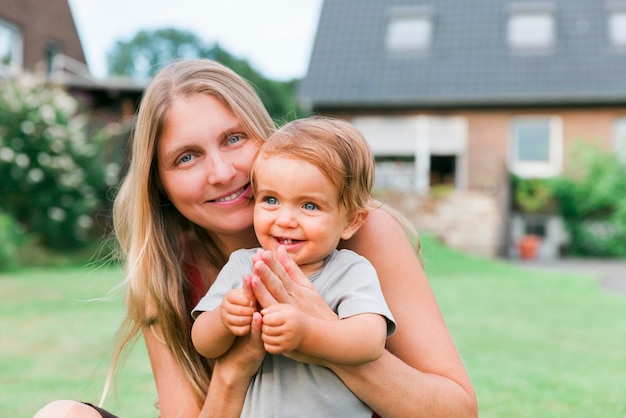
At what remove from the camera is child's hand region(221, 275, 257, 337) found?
1583 mm

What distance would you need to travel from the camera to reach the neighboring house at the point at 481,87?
1900 cm

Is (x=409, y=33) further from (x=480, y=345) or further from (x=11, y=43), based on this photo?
(x=480, y=345)

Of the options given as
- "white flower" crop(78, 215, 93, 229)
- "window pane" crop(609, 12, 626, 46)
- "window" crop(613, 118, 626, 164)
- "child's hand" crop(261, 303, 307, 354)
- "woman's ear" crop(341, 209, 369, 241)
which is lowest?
"white flower" crop(78, 215, 93, 229)

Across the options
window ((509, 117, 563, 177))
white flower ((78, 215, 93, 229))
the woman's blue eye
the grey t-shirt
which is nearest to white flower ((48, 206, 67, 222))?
white flower ((78, 215, 93, 229))

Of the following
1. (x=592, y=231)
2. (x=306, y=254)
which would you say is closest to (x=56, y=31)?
(x=592, y=231)

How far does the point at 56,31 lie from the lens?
21922mm

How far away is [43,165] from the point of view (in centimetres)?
1311

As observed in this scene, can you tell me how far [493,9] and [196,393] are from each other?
2020 cm

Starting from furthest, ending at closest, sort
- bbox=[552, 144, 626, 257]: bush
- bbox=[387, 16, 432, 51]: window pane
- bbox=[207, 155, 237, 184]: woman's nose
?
bbox=[387, 16, 432, 51]: window pane, bbox=[552, 144, 626, 257]: bush, bbox=[207, 155, 237, 184]: woman's nose

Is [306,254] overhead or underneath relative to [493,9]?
underneath

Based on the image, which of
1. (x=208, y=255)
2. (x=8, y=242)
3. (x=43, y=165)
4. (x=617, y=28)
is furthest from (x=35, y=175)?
(x=617, y=28)

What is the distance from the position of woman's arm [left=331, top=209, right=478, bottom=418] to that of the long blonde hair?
0.48 metres

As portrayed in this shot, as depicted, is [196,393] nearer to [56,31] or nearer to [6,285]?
[6,285]

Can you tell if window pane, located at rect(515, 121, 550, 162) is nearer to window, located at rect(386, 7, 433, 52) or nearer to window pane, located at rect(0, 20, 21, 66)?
window, located at rect(386, 7, 433, 52)
